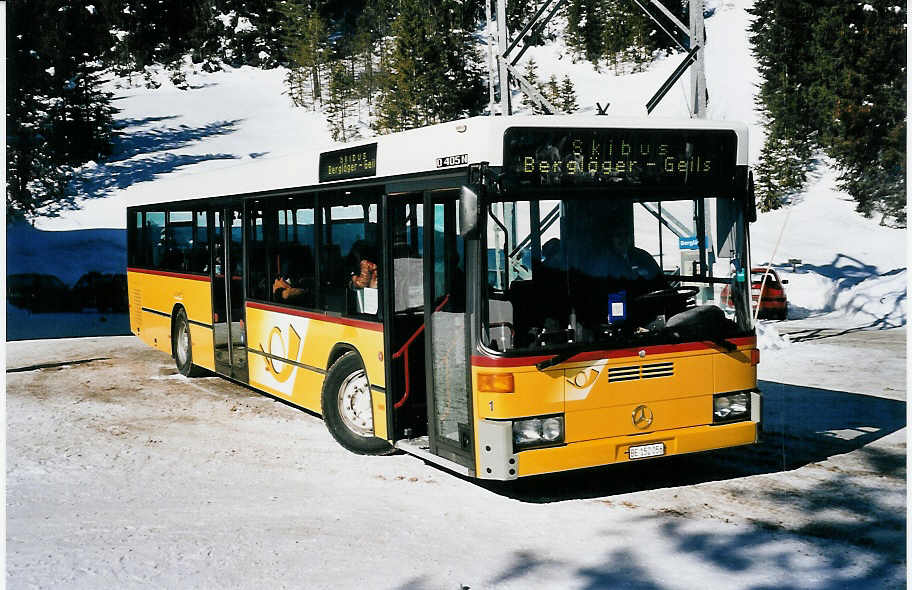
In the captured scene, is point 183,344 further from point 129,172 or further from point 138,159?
point 138,159

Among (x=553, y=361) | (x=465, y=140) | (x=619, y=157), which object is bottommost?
(x=553, y=361)

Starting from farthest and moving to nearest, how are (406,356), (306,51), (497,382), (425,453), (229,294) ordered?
(306,51)
(229,294)
(406,356)
(425,453)
(497,382)

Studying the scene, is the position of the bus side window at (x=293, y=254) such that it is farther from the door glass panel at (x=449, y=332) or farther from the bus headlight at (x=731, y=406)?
the bus headlight at (x=731, y=406)

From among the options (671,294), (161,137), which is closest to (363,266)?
(671,294)

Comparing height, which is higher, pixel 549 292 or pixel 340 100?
pixel 340 100

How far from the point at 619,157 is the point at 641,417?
1.96 m

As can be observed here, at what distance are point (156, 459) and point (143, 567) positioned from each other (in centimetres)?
344

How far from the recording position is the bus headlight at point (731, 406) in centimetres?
838

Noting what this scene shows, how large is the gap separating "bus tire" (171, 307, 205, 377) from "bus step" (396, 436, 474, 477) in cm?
676

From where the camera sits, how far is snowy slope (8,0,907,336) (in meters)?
26.8

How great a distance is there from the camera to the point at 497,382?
302 inches

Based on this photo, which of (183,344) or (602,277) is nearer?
(602,277)

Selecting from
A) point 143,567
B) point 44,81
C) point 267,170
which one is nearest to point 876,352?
point 267,170

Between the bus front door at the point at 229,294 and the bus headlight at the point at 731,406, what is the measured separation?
6423mm
